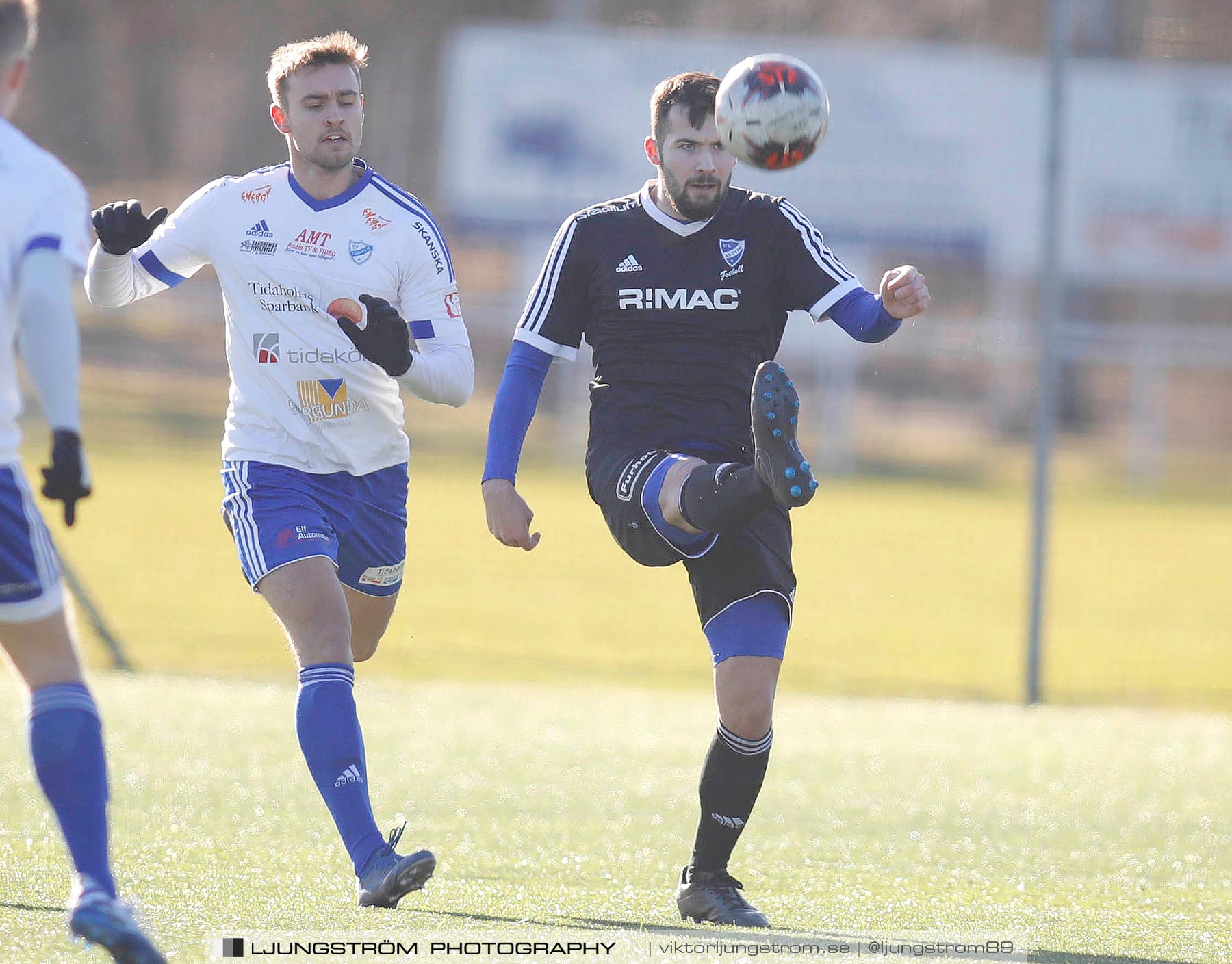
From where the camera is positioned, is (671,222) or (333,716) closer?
(333,716)

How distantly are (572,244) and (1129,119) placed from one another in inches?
512

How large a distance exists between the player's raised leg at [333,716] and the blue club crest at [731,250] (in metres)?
1.39

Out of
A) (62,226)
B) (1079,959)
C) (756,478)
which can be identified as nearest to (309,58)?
(62,226)

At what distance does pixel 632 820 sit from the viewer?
20.0 ft

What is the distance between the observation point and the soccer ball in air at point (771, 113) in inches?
180

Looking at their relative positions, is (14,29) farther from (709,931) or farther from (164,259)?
(709,931)

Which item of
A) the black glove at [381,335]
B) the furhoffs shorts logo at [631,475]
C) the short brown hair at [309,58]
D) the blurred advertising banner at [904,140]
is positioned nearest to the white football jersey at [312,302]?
the short brown hair at [309,58]

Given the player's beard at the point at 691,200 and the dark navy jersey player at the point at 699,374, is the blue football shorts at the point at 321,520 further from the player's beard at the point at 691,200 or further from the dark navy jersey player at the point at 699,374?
the player's beard at the point at 691,200

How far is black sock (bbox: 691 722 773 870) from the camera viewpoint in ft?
15.0

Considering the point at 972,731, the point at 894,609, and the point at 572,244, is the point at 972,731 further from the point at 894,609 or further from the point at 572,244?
the point at 894,609

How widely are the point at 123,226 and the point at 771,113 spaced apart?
5.88ft

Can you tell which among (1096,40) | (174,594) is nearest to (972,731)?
(174,594)

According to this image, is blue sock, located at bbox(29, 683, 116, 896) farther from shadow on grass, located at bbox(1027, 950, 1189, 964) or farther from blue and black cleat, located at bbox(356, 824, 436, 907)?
shadow on grass, located at bbox(1027, 950, 1189, 964)

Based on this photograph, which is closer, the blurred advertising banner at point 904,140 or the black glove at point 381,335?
the black glove at point 381,335
